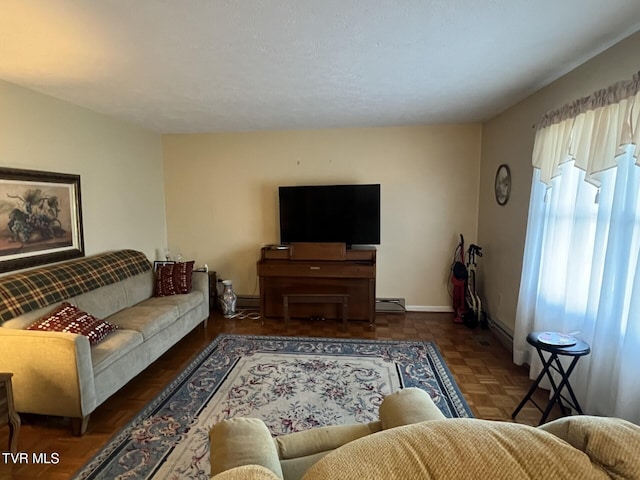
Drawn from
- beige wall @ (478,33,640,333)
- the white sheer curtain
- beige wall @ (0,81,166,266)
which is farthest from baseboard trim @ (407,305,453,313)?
beige wall @ (0,81,166,266)

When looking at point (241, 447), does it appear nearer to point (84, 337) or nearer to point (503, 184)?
point (84, 337)

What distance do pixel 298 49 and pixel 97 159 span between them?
2.61 meters

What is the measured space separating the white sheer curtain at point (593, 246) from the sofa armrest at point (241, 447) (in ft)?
6.62

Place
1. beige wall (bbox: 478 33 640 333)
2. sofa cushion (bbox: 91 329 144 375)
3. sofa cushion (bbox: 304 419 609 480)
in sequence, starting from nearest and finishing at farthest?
sofa cushion (bbox: 304 419 609 480), beige wall (bbox: 478 33 640 333), sofa cushion (bbox: 91 329 144 375)

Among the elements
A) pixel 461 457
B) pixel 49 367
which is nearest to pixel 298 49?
pixel 461 457

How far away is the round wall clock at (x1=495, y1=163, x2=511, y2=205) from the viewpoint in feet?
11.1

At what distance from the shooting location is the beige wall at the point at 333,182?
165 inches

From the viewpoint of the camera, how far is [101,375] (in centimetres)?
219

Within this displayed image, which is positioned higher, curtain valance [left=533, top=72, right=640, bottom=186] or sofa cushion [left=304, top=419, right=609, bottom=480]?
curtain valance [left=533, top=72, right=640, bottom=186]

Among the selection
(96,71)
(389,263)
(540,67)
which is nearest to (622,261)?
(540,67)

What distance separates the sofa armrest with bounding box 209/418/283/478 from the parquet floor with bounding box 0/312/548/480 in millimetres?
1410

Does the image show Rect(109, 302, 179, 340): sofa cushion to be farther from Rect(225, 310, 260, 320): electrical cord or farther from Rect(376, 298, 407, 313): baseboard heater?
Rect(376, 298, 407, 313): baseboard heater

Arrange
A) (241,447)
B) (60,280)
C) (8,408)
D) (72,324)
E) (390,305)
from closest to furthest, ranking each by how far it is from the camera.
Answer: (241,447), (8,408), (72,324), (60,280), (390,305)

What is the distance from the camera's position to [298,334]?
3719 millimetres
